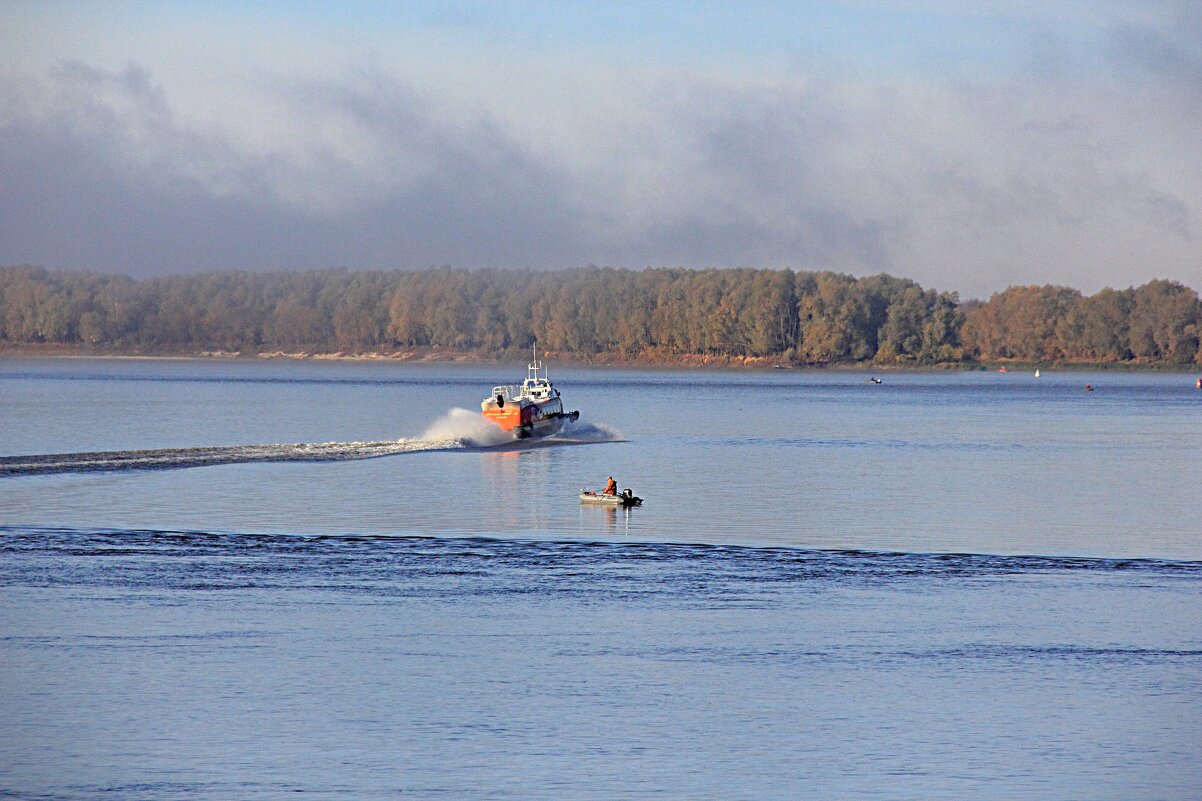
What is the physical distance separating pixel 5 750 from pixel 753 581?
17.7 metres

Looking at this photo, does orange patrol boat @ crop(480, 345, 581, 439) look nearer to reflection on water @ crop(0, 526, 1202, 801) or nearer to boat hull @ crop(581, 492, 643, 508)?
boat hull @ crop(581, 492, 643, 508)

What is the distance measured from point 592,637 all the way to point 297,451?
49064 mm

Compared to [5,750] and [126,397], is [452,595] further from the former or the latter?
[126,397]

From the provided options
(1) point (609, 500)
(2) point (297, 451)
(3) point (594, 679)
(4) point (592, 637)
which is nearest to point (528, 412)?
(2) point (297, 451)

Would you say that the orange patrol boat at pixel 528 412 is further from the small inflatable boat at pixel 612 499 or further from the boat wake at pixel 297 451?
the small inflatable boat at pixel 612 499

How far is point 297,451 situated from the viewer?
7450cm

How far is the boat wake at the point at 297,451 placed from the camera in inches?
2515

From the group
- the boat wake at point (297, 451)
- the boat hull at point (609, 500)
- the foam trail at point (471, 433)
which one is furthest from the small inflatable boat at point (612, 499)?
the foam trail at point (471, 433)

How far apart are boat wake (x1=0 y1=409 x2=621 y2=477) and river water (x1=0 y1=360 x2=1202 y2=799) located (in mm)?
2204

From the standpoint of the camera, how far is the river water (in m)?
20.1

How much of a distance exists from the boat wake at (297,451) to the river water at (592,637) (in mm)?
2204

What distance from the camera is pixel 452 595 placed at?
105ft

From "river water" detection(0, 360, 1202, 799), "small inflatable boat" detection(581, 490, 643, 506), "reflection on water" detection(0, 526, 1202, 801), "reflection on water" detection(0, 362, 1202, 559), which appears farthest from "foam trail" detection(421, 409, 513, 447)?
"reflection on water" detection(0, 526, 1202, 801)

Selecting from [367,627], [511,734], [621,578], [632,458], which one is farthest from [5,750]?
[632,458]
